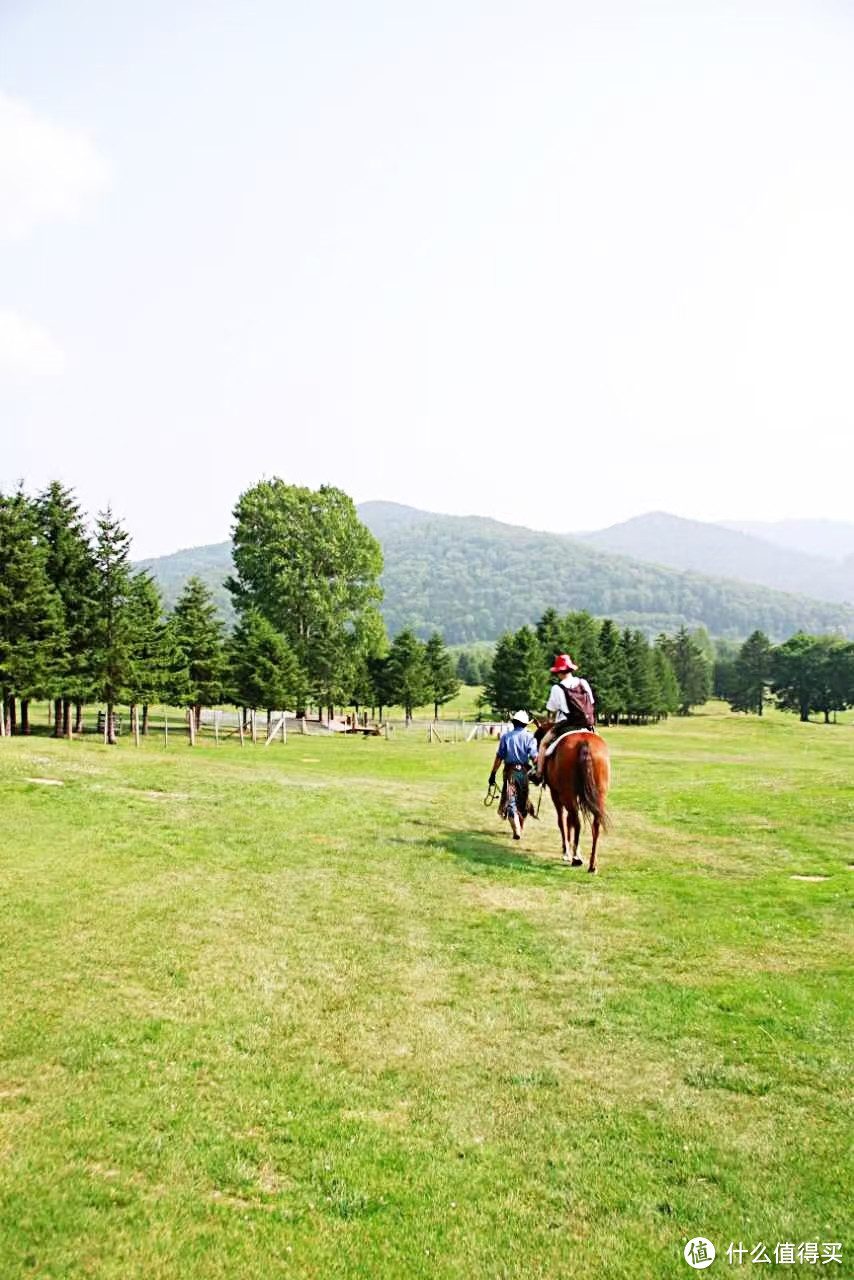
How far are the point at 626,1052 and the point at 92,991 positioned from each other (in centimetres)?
661

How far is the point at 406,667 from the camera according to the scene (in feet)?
258

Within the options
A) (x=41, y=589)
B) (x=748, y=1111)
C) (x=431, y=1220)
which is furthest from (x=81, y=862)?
(x=41, y=589)

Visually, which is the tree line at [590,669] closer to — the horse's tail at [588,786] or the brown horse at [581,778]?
the brown horse at [581,778]

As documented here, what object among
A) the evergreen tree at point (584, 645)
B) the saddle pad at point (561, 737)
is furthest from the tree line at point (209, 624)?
the saddle pad at point (561, 737)

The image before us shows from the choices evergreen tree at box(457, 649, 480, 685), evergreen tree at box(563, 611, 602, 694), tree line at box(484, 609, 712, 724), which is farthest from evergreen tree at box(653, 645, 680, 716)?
evergreen tree at box(457, 649, 480, 685)

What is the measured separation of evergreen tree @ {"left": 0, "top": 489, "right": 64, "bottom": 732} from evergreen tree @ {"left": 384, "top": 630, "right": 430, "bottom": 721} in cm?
3985

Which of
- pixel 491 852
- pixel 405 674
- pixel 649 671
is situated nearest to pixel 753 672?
pixel 649 671

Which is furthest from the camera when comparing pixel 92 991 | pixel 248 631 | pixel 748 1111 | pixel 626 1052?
pixel 248 631

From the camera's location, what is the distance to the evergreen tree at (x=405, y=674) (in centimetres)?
7806

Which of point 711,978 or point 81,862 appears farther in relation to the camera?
point 81,862

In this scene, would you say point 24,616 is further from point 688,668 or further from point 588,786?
point 688,668

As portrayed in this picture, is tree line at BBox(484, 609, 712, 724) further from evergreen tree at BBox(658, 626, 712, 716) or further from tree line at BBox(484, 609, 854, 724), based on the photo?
evergreen tree at BBox(658, 626, 712, 716)

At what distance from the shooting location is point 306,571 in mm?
68750

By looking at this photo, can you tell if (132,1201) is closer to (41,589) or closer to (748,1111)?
(748,1111)
